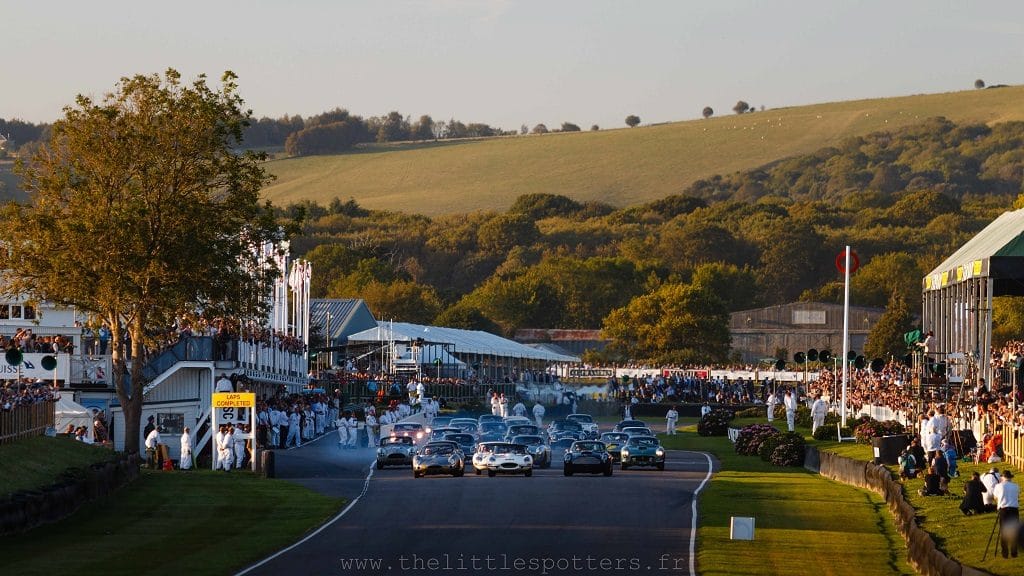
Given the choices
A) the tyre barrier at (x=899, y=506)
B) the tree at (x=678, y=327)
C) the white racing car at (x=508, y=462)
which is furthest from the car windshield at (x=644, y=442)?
the tree at (x=678, y=327)

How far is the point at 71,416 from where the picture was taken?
55625mm

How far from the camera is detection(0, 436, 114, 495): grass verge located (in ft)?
121

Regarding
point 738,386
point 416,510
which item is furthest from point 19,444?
point 738,386

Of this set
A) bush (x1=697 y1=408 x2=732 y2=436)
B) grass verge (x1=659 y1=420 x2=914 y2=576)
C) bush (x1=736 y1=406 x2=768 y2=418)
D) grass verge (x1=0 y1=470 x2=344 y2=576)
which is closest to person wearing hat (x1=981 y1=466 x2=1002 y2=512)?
grass verge (x1=659 y1=420 x2=914 y2=576)

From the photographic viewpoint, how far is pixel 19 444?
41531mm

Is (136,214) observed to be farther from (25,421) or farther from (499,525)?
(499,525)

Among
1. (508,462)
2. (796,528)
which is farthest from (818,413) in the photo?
(796,528)

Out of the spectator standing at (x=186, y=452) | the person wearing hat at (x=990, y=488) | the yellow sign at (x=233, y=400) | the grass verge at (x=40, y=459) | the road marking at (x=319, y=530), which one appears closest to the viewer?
the road marking at (x=319, y=530)

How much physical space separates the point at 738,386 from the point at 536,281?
69.2 metres

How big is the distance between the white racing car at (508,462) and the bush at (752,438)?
40.3 feet

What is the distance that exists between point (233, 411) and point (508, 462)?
9.95 metres

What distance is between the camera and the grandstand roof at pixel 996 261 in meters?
55.0

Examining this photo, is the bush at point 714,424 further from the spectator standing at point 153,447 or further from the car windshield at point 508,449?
the spectator standing at point 153,447

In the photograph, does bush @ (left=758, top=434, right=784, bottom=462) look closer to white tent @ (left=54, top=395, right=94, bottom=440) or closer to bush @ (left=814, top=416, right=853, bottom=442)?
bush @ (left=814, top=416, right=853, bottom=442)
